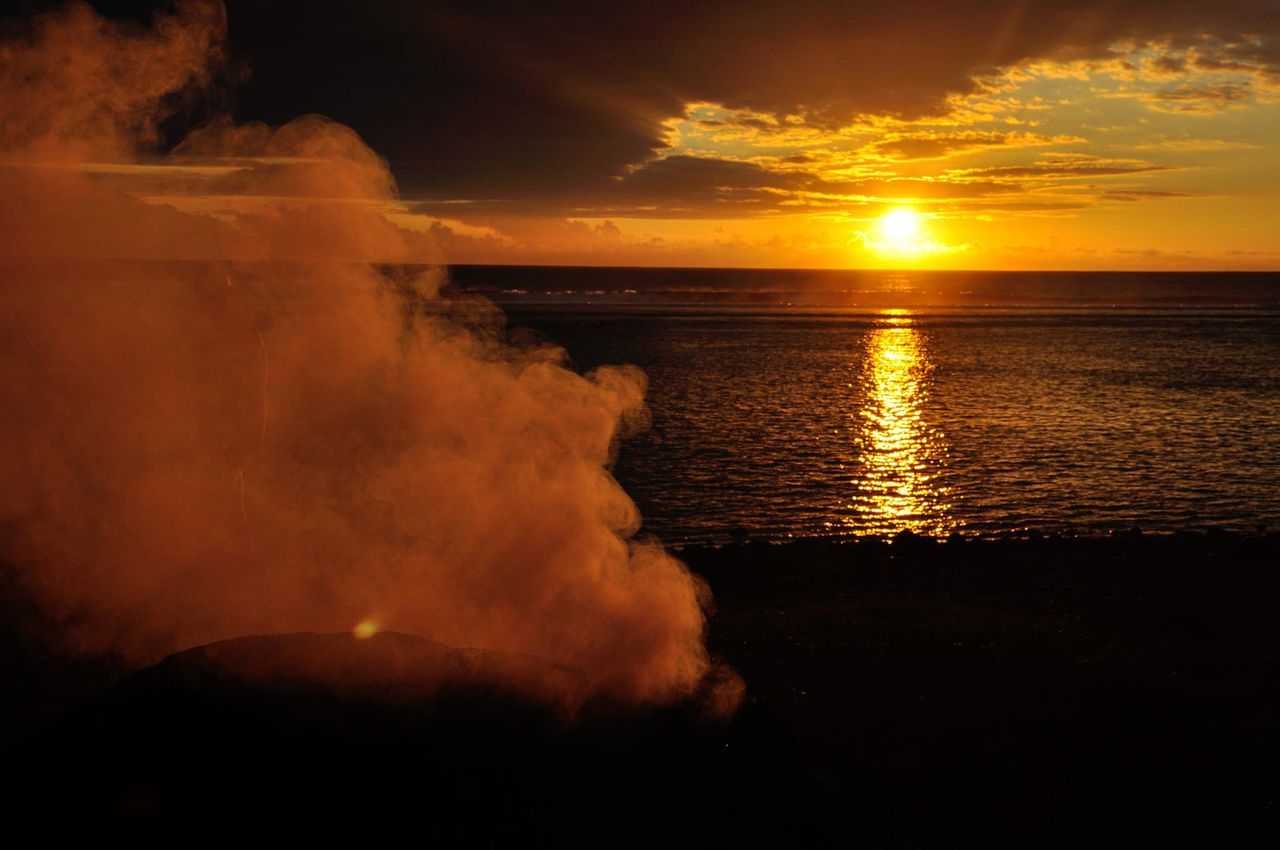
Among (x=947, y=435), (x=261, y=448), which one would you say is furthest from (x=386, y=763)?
(x=947, y=435)

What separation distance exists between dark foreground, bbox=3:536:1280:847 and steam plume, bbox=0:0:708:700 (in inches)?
29.2

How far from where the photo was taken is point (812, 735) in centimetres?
779

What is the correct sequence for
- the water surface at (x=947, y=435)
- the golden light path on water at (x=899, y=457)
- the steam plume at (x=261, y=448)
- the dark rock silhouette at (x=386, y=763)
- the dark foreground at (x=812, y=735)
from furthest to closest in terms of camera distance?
the water surface at (x=947, y=435)
the golden light path on water at (x=899, y=457)
the steam plume at (x=261, y=448)
the dark foreground at (x=812, y=735)
the dark rock silhouette at (x=386, y=763)

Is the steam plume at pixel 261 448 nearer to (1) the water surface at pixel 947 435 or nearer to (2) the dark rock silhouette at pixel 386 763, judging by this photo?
(2) the dark rock silhouette at pixel 386 763

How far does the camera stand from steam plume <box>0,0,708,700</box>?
6121mm

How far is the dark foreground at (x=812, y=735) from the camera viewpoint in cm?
402

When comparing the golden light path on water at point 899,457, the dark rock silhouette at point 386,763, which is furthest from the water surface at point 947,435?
the dark rock silhouette at point 386,763

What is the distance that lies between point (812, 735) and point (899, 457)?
Answer: 14.9 meters

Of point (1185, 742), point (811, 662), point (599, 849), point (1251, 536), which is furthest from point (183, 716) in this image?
point (1251, 536)

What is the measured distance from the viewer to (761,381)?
35969 mm

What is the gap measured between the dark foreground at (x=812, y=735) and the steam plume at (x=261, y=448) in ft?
2.43

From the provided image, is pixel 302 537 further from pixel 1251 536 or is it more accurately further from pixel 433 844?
pixel 1251 536

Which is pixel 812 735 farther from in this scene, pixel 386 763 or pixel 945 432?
pixel 945 432

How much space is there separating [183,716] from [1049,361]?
148 feet
